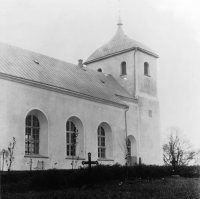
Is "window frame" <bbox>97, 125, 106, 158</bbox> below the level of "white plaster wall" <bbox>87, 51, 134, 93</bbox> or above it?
below

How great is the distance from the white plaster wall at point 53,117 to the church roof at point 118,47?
723 centimetres

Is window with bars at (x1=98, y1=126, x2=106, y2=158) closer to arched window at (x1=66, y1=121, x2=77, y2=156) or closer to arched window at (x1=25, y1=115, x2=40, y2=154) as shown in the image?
arched window at (x1=66, y1=121, x2=77, y2=156)

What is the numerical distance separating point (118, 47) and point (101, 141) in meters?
10.0

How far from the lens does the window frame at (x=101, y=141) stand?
24656 millimetres

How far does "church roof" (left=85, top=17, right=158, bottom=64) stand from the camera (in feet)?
101

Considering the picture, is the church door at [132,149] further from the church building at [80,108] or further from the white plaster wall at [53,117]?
the white plaster wall at [53,117]

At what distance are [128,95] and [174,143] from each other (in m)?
27.2

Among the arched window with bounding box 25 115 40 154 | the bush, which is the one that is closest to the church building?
the arched window with bounding box 25 115 40 154

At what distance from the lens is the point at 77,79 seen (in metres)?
25.0

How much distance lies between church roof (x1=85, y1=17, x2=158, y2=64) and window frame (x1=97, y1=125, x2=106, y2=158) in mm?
8736

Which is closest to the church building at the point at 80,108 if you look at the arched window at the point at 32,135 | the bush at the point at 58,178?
the arched window at the point at 32,135

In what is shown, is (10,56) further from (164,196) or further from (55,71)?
(164,196)

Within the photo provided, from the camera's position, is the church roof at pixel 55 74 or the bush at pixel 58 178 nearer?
the bush at pixel 58 178

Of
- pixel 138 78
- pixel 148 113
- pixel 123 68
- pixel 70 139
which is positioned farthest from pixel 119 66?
pixel 70 139
